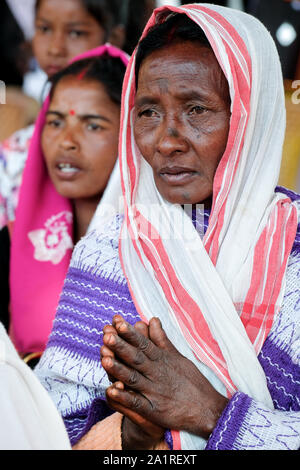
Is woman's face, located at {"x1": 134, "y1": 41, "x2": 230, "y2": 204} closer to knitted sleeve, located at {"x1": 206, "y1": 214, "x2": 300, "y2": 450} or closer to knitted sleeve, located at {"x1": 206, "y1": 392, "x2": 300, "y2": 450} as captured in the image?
knitted sleeve, located at {"x1": 206, "y1": 214, "x2": 300, "y2": 450}

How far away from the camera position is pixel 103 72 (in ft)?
8.92

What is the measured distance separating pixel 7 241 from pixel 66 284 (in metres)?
0.85

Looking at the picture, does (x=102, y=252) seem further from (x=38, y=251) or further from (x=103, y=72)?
(x=103, y=72)

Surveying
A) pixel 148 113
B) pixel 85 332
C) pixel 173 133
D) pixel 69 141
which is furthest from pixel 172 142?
pixel 69 141

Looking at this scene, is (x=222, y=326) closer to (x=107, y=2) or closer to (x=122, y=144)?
(x=122, y=144)

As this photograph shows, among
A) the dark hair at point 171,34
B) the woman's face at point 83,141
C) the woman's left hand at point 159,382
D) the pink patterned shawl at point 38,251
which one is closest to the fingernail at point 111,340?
the woman's left hand at point 159,382

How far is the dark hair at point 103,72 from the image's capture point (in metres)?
2.68

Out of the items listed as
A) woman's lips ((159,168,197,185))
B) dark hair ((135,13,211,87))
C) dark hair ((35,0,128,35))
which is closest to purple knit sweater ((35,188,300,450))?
woman's lips ((159,168,197,185))

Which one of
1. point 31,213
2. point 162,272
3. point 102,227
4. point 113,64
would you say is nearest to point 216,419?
point 162,272

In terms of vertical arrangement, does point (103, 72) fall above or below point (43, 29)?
below

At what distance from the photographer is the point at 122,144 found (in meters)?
1.97

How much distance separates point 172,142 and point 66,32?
2.05 m

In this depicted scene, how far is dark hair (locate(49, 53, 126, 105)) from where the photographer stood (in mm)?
2678

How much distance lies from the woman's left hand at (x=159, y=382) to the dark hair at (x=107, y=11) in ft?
8.08
